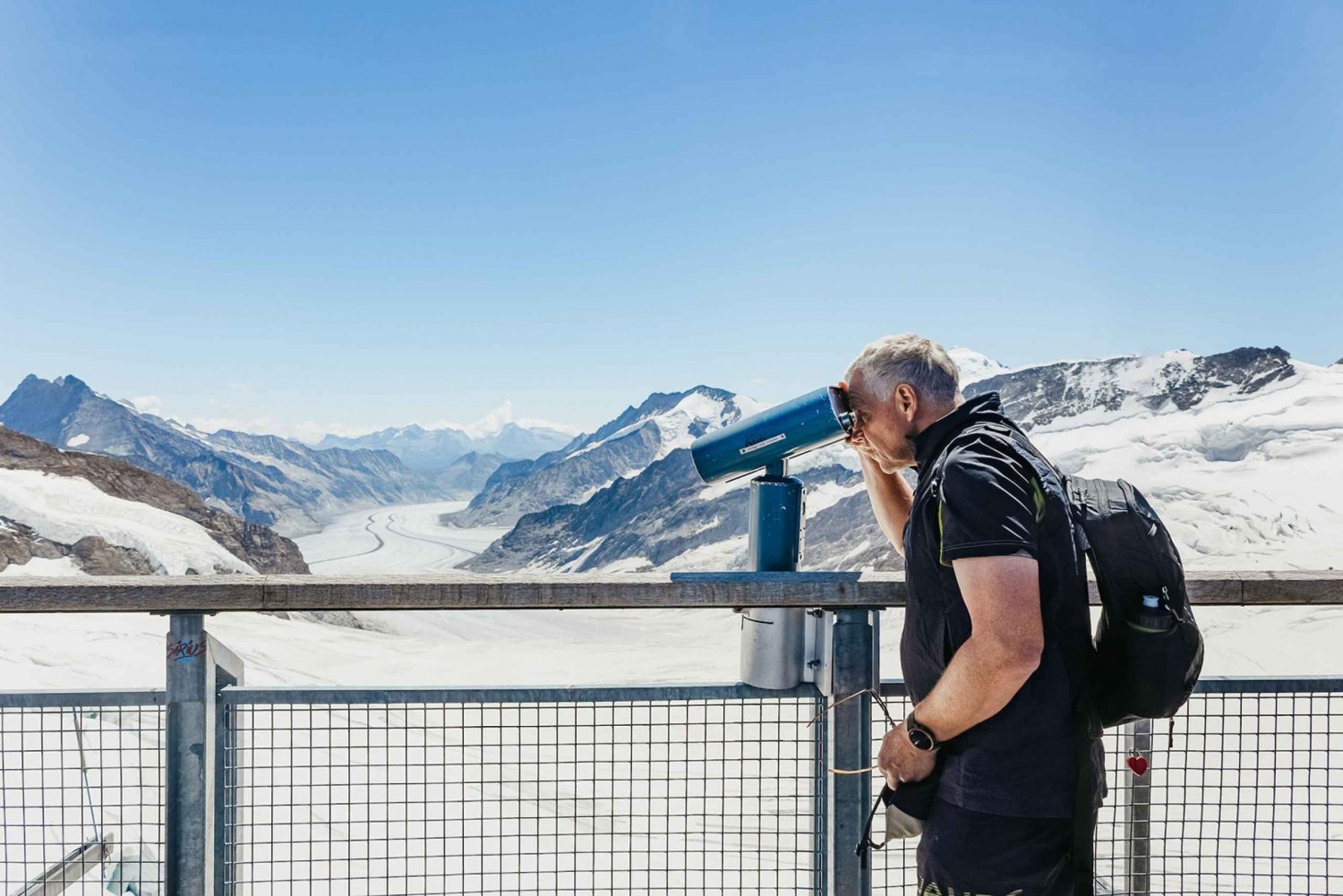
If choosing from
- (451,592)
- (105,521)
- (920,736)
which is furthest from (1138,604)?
(105,521)

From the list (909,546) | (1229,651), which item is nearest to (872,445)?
(909,546)

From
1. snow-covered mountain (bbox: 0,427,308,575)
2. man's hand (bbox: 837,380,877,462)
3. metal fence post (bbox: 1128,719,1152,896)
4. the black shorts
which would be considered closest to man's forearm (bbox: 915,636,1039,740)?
the black shorts

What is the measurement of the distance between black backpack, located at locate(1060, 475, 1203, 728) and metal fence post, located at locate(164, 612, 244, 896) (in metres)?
2.00

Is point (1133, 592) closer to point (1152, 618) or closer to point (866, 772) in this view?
point (1152, 618)

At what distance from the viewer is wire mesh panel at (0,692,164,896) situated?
2248 mm

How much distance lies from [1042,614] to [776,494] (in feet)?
2.67

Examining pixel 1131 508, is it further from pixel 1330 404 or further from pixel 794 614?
pixel 1330 404

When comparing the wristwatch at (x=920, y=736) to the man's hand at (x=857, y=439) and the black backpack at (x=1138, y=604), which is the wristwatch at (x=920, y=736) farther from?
the man's hand at (x=857, y=439)

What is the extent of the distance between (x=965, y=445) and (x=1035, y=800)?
0.72 meters

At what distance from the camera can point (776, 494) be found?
2.51 m

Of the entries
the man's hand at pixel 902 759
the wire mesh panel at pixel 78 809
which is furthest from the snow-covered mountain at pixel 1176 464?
the man's hand at pixel 902 759

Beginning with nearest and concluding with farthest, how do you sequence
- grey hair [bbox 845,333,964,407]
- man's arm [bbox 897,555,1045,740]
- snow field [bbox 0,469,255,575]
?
man's arm [bbox 897,555,1045,740]
grey hair [bbox 845,333,964,407]
snow field [bbox 0,469,255,575]

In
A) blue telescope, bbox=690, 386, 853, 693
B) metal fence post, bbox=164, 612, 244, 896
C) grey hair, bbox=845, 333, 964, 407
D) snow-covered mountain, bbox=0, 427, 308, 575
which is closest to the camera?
grey hair, bbox=845, 333, 964, 407

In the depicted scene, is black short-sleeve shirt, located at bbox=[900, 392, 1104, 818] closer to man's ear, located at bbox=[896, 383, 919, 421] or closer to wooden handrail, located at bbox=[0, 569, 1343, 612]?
man's ear, located at bbox=[896, 383, 919, 421]
